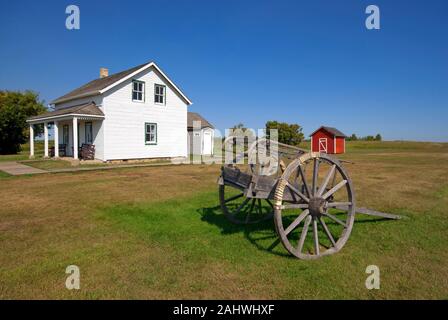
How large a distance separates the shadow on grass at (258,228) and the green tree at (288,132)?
49132 mm

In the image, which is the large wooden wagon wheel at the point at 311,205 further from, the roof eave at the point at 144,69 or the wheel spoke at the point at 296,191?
the roof eave at the point at 144,69

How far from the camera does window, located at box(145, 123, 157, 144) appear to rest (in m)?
21.7

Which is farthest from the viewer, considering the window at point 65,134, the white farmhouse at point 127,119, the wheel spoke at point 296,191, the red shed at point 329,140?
the red shed at point 329,140

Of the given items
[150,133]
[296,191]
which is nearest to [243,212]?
[296,191]

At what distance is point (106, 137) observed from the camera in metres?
19.4

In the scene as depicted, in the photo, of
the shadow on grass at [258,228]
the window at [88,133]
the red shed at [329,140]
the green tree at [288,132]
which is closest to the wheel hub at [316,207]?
the shadow on grass at [258,228]

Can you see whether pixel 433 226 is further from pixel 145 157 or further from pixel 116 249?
pixel 145 157

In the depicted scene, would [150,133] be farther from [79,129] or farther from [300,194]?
[300,194]

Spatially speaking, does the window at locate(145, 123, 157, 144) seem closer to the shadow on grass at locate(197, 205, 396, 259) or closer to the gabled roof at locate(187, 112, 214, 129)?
the gabled roof at locate(187, 112, 214, 129)

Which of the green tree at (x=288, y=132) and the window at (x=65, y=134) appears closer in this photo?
the window at (x=65, y=134)

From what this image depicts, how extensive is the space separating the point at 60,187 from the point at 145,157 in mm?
11217

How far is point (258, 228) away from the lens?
611cm

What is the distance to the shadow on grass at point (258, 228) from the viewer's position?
504 cm
